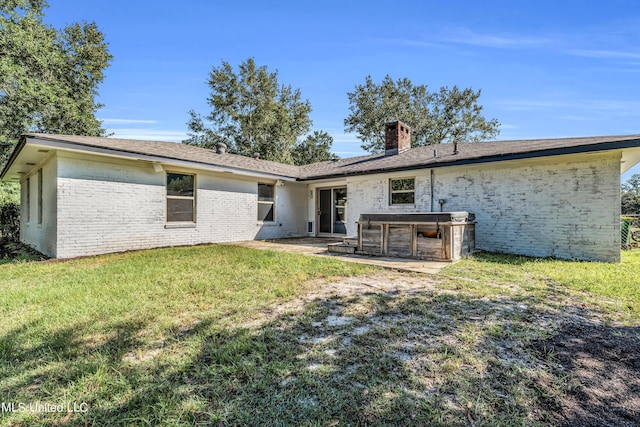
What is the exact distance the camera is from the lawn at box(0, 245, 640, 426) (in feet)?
5.60

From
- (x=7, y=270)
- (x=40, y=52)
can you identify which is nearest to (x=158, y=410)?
(x=7, y=270)

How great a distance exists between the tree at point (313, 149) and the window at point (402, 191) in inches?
767

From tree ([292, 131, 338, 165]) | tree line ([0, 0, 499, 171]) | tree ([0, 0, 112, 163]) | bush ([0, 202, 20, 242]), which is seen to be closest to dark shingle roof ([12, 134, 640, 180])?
bush ([0, 202, 20, 242])

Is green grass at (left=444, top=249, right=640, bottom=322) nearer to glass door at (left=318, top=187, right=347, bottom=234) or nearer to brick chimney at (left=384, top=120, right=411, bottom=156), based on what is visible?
glass door at (left=318, top=187, right=347, bottom=234)

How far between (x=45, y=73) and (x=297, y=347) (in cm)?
2349

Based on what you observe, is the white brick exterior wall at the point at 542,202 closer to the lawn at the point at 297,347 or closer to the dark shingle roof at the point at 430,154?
the dark shingle roof at the point at 430,154

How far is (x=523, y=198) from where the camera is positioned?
7.51 metres

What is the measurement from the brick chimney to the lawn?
837 centimetres

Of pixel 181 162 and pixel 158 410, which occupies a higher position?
pixel 181 162

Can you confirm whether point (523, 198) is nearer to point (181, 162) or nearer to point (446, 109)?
point (181, 162)

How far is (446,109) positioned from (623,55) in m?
18.5

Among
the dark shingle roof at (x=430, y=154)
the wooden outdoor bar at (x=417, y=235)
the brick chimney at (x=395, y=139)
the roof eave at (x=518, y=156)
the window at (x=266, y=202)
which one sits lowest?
the wooden outdoor bar at (x=417, y=235)

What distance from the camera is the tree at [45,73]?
14320 millimetres

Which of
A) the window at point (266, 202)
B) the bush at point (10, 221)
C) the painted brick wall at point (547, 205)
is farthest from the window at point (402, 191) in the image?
the bush at point (10, 221)
